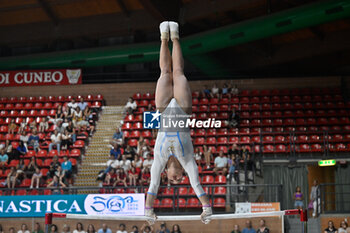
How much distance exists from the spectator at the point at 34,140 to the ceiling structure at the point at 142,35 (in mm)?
4760

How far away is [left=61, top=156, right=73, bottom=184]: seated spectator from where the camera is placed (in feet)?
58.1

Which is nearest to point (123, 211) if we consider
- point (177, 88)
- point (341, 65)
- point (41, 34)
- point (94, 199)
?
point (94, 199)

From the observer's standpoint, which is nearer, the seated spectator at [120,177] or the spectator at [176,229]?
the spectator at [176,229]

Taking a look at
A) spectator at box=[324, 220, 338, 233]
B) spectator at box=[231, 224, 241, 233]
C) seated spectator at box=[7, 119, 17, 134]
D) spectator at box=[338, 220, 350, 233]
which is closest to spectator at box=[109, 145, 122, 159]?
seated spectator at box=[7, 119, 17, 134]

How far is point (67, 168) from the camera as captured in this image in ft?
58.5

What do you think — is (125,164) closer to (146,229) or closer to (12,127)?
(146,229)

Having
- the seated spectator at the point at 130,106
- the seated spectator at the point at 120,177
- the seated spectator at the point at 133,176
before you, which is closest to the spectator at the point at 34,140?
the seated spectator at the point at 130,106

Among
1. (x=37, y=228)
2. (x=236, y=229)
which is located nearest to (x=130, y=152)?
(x=37, y=228)

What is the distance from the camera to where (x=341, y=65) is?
79.3ft

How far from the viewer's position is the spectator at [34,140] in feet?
65.3

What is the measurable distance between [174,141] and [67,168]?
35.1ft

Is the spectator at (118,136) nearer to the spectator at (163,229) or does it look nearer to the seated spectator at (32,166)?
the seated spectator at (32,166)

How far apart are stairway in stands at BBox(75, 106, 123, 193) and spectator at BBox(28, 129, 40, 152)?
196 centimetres

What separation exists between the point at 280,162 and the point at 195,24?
8.67 m
